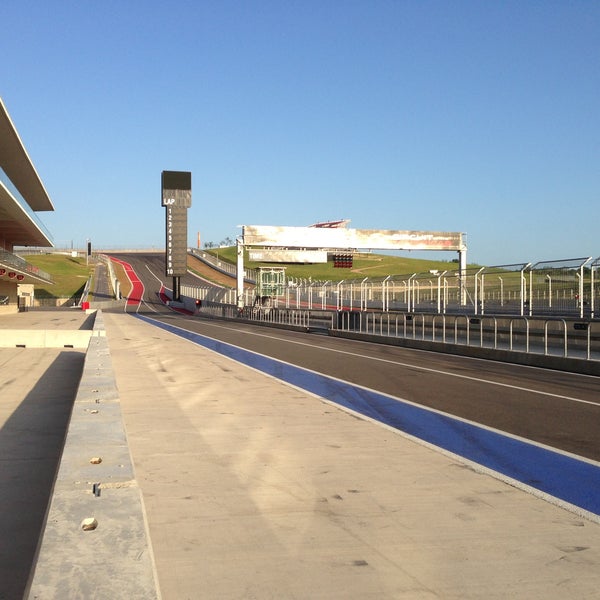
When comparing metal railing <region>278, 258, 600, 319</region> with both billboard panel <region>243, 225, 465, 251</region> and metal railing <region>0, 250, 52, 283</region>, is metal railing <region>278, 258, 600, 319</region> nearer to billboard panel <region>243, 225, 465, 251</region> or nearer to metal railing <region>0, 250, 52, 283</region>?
billboard panel <region>243, 225, 465, 251</region>

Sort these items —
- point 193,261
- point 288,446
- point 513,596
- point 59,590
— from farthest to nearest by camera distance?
point 193,261
point 288,446
point 513,596
point 59,590

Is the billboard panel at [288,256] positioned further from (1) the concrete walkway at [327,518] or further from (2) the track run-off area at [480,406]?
(1) the concrete walkway at [327,518]

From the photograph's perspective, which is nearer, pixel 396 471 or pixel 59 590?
pixel 59 590

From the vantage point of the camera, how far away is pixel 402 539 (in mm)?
4832

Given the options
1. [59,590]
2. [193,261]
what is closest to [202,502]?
[59,590]

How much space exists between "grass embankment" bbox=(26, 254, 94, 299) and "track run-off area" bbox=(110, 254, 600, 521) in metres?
77.6

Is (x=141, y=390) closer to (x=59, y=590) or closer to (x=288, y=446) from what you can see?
(x=288, y=446)

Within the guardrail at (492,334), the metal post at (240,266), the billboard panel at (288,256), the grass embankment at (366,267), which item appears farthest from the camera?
the grass embankment at (366,267)

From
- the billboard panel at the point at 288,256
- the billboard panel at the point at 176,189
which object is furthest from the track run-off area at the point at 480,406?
the billboard panel at the point at 176,189

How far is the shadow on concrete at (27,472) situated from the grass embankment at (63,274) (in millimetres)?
80805

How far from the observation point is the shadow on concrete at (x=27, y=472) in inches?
197

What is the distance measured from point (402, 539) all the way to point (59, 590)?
7.73ft

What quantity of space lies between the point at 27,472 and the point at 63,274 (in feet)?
419

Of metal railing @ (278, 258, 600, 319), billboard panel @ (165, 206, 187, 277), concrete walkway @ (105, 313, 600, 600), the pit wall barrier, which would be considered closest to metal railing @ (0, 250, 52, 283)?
billboard panel @ (165, 206, 187, 277)
